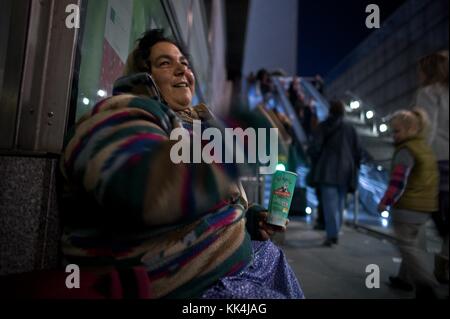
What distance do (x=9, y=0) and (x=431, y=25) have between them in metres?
12.2

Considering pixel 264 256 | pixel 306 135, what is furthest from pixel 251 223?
pixel 306 135

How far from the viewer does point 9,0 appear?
0.92 m

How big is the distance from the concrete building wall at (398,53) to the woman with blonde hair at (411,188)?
8439mm

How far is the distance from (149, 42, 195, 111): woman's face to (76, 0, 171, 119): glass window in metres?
0.28

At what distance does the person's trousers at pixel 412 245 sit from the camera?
74.6 inches

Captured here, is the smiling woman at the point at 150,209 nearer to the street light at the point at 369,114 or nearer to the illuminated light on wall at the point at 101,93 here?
the illuminated light on wall at the point at 101,93

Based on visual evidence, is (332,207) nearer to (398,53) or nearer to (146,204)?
(146,204)

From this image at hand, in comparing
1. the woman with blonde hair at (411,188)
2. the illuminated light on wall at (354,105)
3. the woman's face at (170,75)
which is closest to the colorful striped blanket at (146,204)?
the woman's face at (170,75)

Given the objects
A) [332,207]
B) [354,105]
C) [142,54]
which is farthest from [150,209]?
[354,105]

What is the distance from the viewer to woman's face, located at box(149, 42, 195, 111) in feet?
3.66

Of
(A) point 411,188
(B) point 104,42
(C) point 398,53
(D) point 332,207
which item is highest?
(C) point 398,53

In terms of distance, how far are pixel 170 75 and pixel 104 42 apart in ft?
1.53

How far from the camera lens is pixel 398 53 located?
36.5 feet

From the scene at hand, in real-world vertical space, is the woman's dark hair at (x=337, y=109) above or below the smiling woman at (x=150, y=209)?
above
